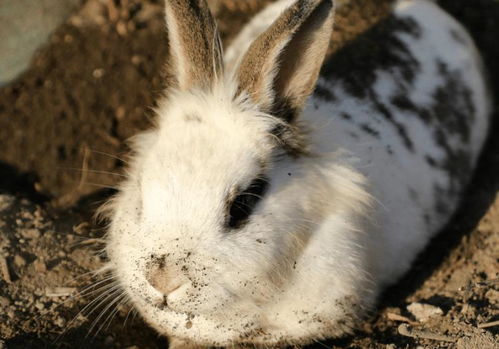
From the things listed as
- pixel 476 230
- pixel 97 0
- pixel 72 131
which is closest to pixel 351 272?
pixel 476 230

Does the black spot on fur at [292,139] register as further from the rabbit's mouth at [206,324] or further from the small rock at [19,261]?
the small rock at [19,261]

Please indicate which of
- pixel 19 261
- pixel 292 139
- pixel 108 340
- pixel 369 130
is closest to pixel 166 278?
pixel 292 139

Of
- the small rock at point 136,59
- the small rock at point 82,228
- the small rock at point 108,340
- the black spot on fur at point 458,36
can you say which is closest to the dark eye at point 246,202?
the small rock at point 108,340

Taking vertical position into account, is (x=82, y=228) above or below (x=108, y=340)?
above

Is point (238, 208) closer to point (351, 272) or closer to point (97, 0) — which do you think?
point (351, 272)

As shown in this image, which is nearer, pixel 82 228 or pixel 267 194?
pixel 267 194

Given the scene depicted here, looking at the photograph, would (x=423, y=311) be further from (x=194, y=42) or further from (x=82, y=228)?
(x=82, y=228)
